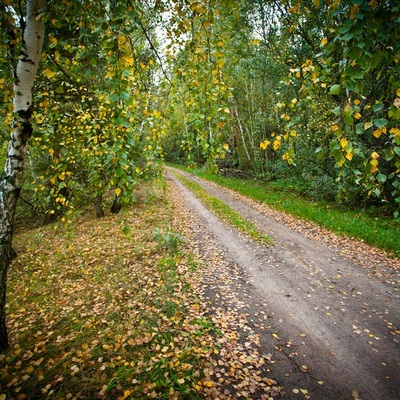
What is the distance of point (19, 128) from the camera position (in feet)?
10.9

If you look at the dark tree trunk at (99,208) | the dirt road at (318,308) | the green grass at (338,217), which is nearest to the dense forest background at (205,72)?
the green grass at (338,217)

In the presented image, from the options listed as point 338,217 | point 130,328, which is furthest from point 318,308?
point 338,217

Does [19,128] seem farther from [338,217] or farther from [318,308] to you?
[338,217]

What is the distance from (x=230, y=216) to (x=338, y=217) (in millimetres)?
4667

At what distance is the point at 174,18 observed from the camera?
2.84 m

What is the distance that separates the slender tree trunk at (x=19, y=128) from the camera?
2990mm

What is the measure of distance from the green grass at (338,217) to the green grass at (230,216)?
2209mm

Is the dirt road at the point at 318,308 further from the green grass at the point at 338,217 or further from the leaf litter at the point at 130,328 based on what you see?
the green grass at the point at 338,217

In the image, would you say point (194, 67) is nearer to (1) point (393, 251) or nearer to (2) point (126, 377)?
(2) point (126, 377)

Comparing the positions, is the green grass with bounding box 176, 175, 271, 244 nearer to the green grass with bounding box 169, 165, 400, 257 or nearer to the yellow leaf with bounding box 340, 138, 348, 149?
the green grass with bounding box 169, 165, 400, 257

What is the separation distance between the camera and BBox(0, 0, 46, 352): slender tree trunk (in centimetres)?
299

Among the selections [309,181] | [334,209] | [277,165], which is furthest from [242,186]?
[334,209]

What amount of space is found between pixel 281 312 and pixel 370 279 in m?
2.91

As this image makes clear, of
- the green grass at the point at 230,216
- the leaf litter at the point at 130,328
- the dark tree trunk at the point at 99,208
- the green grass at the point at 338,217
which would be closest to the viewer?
the leaf litter at the point at 130,328
